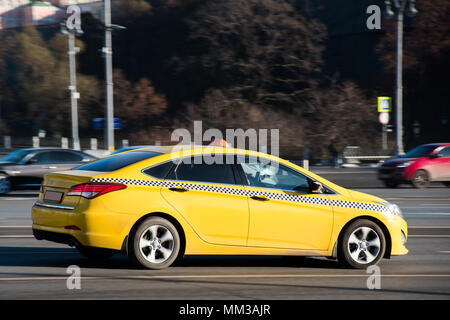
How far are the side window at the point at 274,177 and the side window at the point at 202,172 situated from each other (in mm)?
219

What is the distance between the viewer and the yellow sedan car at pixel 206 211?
7.93 m

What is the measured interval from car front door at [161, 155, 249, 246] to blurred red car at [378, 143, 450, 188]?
16545 millimetres

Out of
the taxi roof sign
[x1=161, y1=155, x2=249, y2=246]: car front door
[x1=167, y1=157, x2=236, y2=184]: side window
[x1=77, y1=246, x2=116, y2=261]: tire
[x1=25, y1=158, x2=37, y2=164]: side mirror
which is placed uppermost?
the taxi roof sign

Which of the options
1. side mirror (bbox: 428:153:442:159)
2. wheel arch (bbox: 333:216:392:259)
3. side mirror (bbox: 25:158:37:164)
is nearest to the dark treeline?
side mirror (bbox: 428:153:442:159)

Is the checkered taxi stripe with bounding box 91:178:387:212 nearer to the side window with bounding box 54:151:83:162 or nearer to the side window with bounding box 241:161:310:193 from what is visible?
the side window with bounding box 241:161:310:193

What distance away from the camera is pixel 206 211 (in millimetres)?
8188

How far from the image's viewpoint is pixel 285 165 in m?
8.71

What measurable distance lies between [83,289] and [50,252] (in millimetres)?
2781

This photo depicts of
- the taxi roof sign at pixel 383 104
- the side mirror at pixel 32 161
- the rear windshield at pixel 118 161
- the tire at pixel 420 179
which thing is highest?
the taxi roof sign at pixel 383 104

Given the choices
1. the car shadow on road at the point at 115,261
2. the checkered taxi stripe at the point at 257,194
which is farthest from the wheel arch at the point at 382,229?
the car shadow on road at the point at 115,261

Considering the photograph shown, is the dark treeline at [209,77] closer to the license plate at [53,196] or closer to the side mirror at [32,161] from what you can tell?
the side mirror at [32,161]

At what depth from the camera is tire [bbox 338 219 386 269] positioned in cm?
857
